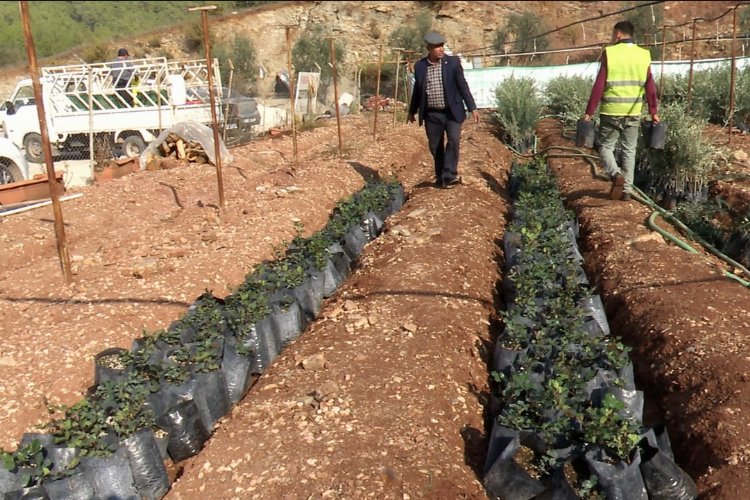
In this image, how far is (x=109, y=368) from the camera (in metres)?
3.60

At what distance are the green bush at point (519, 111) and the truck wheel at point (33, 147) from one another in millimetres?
8961

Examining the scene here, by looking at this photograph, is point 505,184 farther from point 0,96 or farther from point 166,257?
point 0,96

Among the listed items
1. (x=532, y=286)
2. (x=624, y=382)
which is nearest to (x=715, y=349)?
(x=624, y=382)

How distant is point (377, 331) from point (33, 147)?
11.5 metres

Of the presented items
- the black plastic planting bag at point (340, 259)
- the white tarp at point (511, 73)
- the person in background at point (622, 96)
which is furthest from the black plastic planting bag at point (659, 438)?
the white tarp at point (511, 73)

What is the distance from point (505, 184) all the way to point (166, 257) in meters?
4.52

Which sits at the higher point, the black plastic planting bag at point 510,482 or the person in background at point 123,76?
the person in background at point 123,76

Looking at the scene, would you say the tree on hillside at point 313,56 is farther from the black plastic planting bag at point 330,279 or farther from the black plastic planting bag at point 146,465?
the black plastic planting bag at point 146,465

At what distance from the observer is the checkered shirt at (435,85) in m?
6.62

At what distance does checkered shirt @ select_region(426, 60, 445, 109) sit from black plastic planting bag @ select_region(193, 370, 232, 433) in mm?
4098

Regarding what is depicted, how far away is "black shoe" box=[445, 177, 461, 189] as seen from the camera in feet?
23.6

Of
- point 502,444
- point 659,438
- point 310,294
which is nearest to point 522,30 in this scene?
point 310,294

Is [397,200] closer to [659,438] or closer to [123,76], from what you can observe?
[659,438]

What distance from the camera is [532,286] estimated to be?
4066 mm
